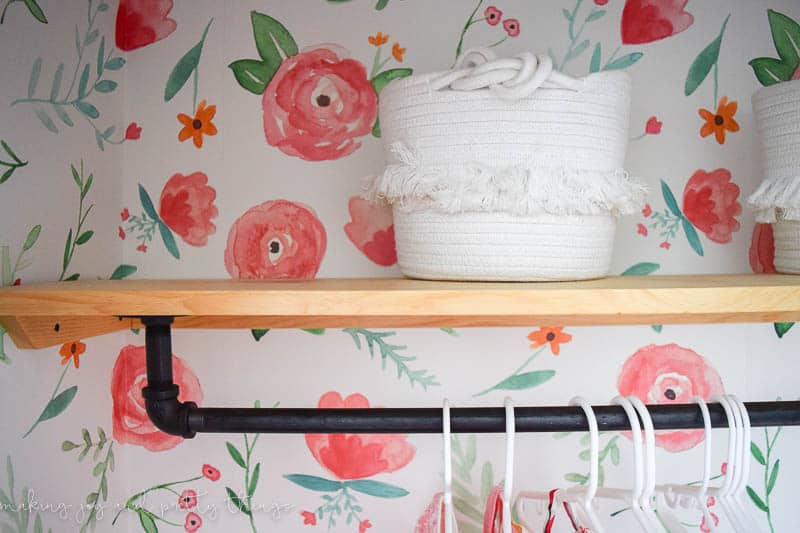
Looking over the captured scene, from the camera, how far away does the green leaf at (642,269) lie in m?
1.04

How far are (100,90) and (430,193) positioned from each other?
0.57 m

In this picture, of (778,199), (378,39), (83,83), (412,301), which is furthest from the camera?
(378,39)

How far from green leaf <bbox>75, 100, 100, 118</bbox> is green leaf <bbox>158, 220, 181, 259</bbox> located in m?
0.19

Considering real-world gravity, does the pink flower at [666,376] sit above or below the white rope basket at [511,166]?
below

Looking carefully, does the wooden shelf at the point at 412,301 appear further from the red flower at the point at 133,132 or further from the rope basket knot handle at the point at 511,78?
the red flower at the point at 133,132

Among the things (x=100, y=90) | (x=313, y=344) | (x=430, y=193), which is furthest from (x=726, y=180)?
(x=100, y=90)

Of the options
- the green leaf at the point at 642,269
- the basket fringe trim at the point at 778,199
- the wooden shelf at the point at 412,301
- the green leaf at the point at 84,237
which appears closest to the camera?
the wooden shelf at the point at 412,301

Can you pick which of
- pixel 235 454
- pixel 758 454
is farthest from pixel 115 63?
pixel 758 454

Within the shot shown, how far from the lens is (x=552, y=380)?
106 cm

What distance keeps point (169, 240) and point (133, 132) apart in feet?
0.60

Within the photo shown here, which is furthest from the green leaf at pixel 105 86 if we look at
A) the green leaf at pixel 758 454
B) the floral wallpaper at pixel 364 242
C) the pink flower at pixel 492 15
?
the green leaf at pixel 758 454

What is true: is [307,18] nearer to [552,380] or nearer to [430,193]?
[430,193]

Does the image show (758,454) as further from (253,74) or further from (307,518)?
(253,74)

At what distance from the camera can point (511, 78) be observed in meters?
0.72
